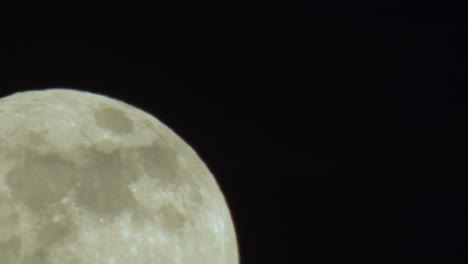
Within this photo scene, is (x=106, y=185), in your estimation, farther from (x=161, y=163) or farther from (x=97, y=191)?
(x=161, y=163)

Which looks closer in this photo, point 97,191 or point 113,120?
point 97,191

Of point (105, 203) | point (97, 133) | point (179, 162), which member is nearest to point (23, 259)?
point (105, 203)

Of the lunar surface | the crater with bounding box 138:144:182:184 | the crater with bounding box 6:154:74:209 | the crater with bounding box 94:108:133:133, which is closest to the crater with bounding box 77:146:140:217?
the lunar surface

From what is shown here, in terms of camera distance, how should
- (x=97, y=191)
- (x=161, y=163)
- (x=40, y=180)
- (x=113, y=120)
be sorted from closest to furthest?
(x=40, y=180) < (x=97, y=191) < (x=161, y=163) < (x=113, y=120)

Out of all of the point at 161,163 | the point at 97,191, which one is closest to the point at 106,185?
the point at 97,191

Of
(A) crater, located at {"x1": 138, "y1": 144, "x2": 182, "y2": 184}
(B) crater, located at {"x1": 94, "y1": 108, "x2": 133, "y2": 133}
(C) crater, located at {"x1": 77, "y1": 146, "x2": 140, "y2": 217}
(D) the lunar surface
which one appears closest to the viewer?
(D) the lunar surface

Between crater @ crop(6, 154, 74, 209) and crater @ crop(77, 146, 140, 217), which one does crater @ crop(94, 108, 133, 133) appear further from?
crater @ crop(6, 154, 74, 209)

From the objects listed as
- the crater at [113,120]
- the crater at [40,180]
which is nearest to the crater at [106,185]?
the crater at [40,180]
